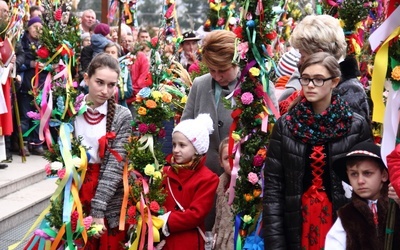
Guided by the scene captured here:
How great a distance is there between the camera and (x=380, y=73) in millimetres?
3713

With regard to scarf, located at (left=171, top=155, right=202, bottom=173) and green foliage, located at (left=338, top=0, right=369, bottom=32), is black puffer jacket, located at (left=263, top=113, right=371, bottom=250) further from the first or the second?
green foliage, located at (left=338, top=0, right=369, bottom=32)

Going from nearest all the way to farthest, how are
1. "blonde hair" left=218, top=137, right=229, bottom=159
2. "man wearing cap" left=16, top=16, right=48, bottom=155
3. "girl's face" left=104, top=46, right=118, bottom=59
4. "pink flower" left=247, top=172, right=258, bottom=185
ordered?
"pink flower" left=247, top=172, right=258, bottom=185, "blonde hair" left=218, top=137, right=229, bottom=159, "girl's face" left=104, top=46, right=118, bottom=59, "man wearing cap" left=16, top=16, right=48, bottom=155

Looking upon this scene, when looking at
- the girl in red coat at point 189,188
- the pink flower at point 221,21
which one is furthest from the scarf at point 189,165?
→ the pink flower at point 221,21

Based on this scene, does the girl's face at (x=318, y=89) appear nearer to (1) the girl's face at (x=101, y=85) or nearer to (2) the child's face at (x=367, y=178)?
(2) the child's face at (x=367, y=178)

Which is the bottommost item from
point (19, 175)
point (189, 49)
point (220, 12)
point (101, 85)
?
point (19, 175)

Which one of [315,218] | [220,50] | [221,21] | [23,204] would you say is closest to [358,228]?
[315,218]

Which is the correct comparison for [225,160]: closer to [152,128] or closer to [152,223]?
[152,128]

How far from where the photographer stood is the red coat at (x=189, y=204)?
5.34 m

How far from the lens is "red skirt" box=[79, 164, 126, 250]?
17.9 feet

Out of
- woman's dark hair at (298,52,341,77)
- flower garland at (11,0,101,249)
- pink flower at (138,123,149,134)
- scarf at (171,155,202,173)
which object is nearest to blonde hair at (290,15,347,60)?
woman's dark hair at (298,52,341,77)

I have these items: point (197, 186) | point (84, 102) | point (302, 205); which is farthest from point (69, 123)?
point (302, 205)

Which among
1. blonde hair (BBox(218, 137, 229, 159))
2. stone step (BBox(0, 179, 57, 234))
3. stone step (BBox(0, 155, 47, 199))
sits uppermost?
blonde hair (BBox(218, 137, 229, 159))

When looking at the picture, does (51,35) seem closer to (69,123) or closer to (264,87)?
(69,123)

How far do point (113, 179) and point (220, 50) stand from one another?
3.73ft
